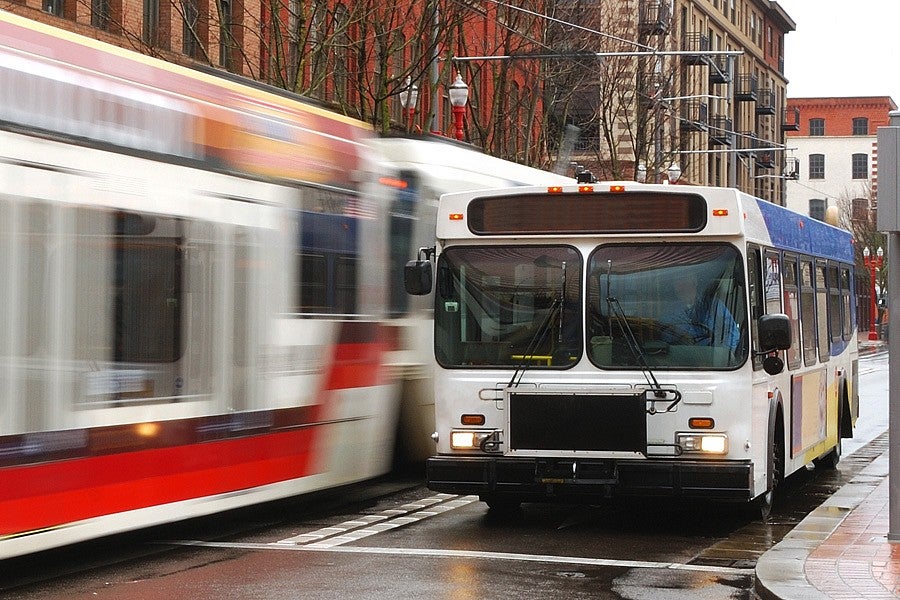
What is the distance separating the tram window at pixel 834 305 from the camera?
53.9 ft

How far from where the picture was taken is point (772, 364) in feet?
39.4

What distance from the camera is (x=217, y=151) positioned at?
10984 millimetres

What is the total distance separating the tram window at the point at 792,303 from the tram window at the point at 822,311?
4.39 ft

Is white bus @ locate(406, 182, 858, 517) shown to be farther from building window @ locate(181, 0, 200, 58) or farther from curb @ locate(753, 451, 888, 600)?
building window @ locate(181, 0, 200, 58)

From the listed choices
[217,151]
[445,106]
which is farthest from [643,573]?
[445,106]

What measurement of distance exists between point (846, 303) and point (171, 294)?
32.2 ft

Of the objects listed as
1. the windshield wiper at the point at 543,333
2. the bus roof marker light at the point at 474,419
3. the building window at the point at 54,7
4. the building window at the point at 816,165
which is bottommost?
the bus roof marker light at the point at 474,419

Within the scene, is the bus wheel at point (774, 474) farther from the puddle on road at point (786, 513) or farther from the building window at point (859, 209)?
the building window at point (859, 209)

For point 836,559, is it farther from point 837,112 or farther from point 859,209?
point 837,112

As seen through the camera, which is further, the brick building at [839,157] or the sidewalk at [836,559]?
the brick building at [839,157]

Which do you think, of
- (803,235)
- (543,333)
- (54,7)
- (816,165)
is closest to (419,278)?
(543,333)

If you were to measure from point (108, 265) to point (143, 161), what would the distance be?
0.86m

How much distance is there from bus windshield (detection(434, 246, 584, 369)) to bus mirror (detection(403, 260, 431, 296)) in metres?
0.28

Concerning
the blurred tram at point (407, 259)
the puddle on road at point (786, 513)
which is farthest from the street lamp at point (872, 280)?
the blurred tram at point (407, 259)
